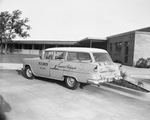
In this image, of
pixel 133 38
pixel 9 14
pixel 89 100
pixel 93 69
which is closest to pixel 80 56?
pixel 93 69

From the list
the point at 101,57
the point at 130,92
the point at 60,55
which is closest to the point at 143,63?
the point at 130,92

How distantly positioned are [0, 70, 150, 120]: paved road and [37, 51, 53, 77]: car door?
144 centimetres

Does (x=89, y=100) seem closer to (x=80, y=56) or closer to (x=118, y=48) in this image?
(x=80, y=56)

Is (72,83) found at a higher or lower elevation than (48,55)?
lower

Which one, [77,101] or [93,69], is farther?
[93,69]

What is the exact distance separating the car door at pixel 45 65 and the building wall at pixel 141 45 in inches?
474

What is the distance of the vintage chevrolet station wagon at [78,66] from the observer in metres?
6.37

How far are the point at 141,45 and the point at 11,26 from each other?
25.3 metres

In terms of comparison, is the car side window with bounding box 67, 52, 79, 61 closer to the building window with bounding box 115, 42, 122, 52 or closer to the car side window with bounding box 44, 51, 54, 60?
the car side window with bounding box 44, 51, 54, 60

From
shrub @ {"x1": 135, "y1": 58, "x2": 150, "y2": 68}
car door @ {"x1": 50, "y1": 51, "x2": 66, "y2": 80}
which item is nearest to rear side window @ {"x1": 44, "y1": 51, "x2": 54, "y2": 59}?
car door @ {"x1": 50, "y1": 51, "x2": 66, "y2": 80}

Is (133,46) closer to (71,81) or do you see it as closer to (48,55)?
(48,55)

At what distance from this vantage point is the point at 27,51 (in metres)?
34.5

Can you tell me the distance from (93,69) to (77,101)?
151 centimetres

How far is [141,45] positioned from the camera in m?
17.1
